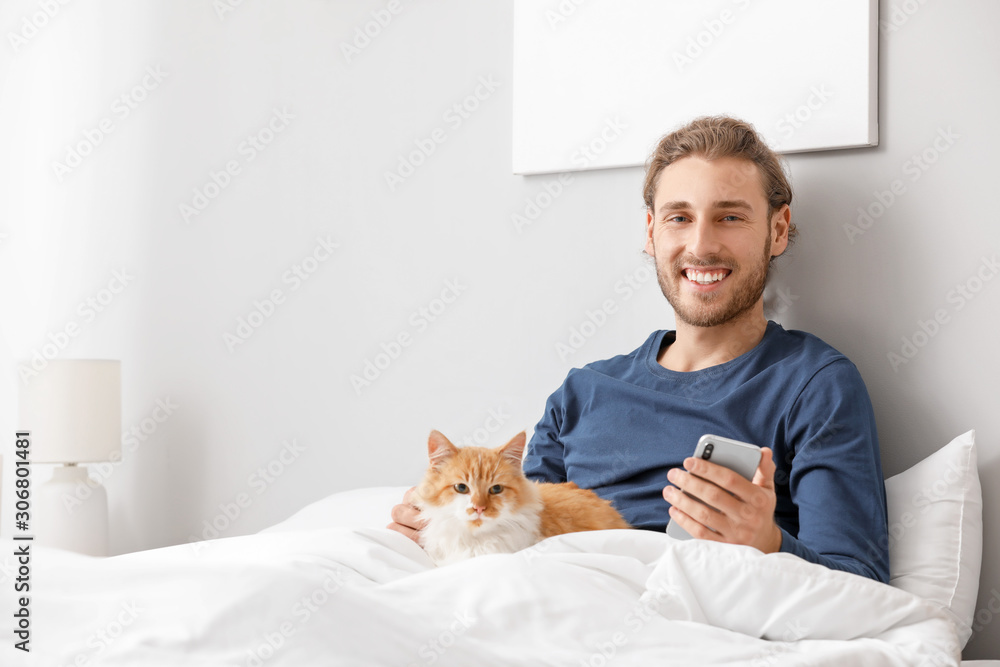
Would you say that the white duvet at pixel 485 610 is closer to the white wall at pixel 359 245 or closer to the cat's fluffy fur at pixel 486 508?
the cat's fluffy fur at pixel 486 508

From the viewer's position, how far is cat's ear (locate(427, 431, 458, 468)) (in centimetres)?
132

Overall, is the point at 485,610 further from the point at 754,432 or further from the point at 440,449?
the point at 754,432

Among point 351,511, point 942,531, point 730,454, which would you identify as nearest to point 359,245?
point 351,511

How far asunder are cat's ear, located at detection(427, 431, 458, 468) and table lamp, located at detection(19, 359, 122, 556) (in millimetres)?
1342

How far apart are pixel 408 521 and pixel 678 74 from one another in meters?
1.08

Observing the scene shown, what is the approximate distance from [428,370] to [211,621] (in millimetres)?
1298

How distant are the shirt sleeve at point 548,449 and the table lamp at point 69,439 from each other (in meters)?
1.24

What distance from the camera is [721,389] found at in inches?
60.0

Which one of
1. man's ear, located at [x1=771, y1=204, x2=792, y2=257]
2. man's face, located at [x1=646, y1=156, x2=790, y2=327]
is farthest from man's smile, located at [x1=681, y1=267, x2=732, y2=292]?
man's ear, located at [x1=771, y1=204, x2=792, y2=257]

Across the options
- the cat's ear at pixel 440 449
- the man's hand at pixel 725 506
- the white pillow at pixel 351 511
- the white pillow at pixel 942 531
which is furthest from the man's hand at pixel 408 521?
the white pillow at pixel 942 531

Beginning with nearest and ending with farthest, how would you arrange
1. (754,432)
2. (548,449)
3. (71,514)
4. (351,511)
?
1. (754,432)
2. (548,449)
3. (351,511)
4. (71,514)

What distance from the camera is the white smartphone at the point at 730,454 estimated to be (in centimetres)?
116

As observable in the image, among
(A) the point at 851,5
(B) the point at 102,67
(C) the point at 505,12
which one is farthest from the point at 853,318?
(B) the point at 102,67

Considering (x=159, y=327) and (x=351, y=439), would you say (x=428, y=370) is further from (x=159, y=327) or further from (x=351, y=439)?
(x=159, y=327)
